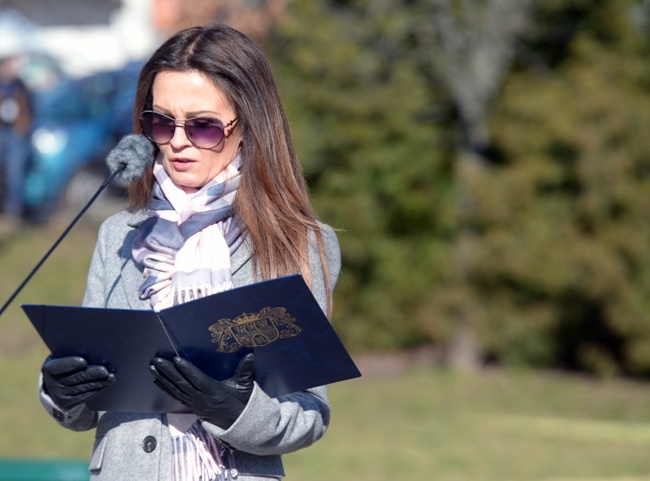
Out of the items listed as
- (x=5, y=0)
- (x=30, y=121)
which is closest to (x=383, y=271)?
(x=30, y=121)

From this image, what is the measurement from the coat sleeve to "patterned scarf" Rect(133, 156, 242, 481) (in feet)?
0.30

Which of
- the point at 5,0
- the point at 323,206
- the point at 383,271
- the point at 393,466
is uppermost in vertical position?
the point at 5,0

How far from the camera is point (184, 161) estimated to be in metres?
2.69

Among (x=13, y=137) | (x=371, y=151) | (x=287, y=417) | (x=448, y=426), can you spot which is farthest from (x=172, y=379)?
(x=13, y=137)

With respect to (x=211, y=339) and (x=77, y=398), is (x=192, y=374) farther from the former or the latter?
(x=77, y=398)

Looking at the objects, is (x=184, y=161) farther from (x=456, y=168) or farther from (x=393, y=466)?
(x=456, y=168)

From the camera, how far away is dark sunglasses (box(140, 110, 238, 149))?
265 cm

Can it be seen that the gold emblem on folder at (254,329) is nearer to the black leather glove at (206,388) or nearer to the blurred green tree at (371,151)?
the black leather glove at (206,388)

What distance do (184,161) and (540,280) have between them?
763 cm

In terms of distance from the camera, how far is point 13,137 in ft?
48.7

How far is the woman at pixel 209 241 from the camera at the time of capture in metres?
2.57

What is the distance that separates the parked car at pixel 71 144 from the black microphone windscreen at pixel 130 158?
38.3 ft

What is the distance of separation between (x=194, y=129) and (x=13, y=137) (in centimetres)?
1281

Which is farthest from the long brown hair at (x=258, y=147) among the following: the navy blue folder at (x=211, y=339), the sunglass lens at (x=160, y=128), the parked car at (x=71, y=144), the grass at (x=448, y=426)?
the parked car at (x=71, y=144)
